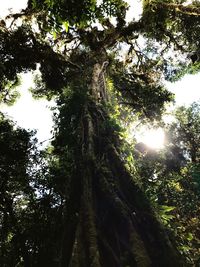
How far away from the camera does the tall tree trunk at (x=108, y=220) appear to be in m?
5.54

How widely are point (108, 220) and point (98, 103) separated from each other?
492 cm

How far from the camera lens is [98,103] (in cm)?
1066

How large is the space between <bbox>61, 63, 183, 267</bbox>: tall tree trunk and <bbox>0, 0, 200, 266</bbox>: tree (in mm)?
20

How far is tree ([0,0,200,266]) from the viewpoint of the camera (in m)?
5.66

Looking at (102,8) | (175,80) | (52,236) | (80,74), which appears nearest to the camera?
(102,8)

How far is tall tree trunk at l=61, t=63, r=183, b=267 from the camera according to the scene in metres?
5.54

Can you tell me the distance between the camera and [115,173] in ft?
25.5

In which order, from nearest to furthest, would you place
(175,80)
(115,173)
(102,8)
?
(102,8), (115,173), (175,80)

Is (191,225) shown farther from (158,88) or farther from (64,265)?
(64,265)

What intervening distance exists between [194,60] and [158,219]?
870 cm

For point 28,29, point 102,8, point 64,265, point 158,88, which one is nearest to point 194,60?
point 158,88

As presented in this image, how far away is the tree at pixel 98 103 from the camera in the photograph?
18.6 feet

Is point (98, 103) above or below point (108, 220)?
above

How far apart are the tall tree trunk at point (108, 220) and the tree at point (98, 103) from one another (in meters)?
0.02
